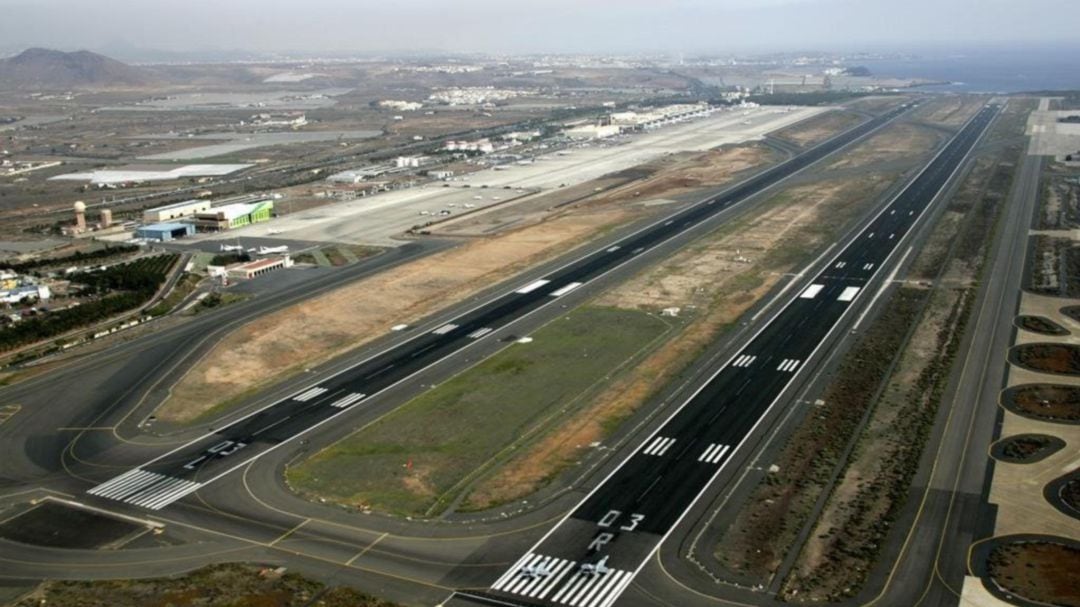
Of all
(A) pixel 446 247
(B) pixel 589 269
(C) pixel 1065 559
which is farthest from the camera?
(A) pixel 446 247

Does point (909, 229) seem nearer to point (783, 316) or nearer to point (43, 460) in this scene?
point (783, 316)

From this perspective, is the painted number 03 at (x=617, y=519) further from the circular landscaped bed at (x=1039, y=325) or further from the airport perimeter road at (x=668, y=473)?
the circular landscaped bed at (x=1039, y=325)

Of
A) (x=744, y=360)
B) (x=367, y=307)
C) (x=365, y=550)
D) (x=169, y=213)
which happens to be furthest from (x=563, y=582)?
(x=169, y=213)

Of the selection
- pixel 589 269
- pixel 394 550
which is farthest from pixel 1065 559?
pixel 589 269

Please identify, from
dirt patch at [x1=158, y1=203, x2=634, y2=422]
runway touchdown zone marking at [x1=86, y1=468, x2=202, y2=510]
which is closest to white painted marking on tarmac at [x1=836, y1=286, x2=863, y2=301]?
dirt patch at [x1=158, y1=203, x2=634, y2=422]

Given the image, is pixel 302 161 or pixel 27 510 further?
pixel 302 161

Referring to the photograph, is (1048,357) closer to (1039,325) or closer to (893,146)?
(1039,325)

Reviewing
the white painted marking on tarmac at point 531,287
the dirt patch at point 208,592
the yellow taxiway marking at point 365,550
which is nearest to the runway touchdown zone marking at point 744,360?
the white painted marking on tarmac at point 531,287
